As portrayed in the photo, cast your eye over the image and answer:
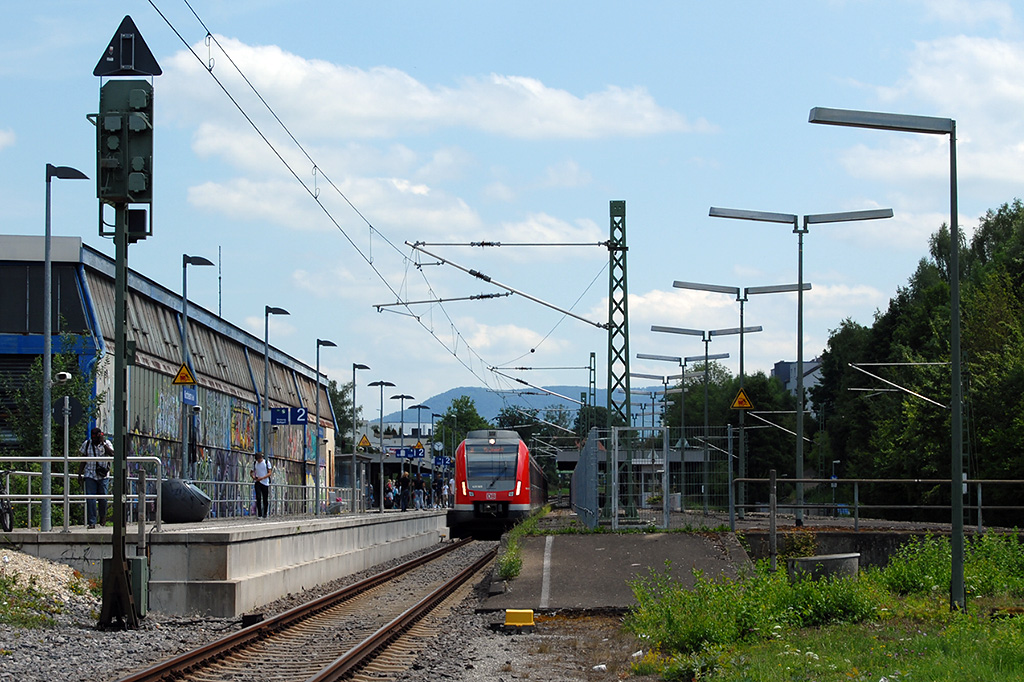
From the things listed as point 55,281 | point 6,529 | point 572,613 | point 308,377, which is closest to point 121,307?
point 6,529

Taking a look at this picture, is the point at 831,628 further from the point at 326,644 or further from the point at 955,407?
the point at 326,644

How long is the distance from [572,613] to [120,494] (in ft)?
19.7

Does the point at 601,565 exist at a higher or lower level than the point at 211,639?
higher

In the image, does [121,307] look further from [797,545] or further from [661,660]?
[797,545]

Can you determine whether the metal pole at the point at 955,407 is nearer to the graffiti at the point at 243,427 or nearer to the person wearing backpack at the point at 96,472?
the person wearing backpack at the point at 96,472

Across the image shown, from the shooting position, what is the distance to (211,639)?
14.4 m

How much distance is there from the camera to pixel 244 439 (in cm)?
5822

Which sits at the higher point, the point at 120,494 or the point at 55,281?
the point at 55,281

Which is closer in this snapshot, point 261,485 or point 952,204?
point 952,204

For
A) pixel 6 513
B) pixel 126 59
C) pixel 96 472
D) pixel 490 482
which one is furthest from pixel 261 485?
pixel 126 59

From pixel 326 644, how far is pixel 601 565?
5890 mm

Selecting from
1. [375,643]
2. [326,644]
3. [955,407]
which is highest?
[955,407]

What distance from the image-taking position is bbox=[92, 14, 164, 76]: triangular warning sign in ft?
→ 50.5

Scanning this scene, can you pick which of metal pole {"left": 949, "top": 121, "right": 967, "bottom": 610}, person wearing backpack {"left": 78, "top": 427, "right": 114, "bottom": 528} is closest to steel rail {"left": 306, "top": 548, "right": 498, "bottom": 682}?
person wearing backpack {"left": 78, "top": 427, "right": 114, "bottom": 528}
